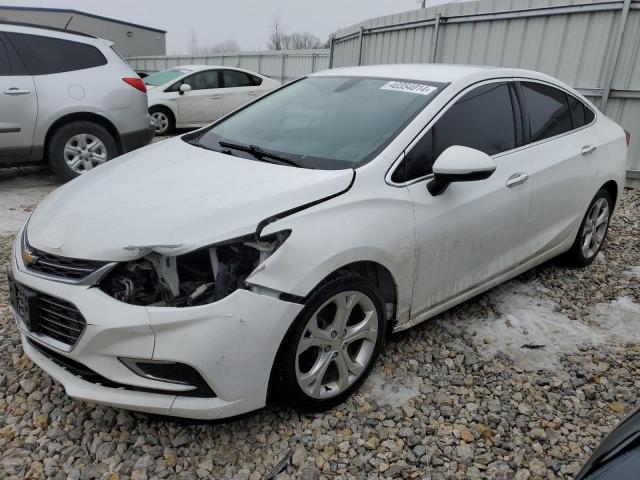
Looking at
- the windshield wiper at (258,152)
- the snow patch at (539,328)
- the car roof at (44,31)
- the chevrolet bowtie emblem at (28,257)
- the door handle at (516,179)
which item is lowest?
the snow patch at (539,328)

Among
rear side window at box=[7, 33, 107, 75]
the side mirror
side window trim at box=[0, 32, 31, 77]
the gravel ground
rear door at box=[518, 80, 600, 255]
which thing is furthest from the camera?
rear side window at box=[7, 33, 107, 75]

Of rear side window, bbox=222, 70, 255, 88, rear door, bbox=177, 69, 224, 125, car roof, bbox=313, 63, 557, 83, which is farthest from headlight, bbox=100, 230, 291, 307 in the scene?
rear side window, bbox=222, 70, 255, 88

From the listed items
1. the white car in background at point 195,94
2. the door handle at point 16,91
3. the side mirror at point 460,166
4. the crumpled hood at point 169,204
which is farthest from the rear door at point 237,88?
the side mirror at point 460,166

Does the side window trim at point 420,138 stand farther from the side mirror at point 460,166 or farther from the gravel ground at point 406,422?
the gravel ground at point 406,422

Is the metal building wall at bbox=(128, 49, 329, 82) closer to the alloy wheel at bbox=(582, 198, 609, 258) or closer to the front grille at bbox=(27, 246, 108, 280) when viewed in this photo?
the alloy wheel at bbox=(582, 198, 609, 258)

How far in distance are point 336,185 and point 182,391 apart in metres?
1.07

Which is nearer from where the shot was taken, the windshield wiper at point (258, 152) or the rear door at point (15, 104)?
the windshield wiper at point (258, 152)

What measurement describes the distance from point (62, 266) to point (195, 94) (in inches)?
340

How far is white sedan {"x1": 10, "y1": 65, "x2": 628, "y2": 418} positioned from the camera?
6.40ft

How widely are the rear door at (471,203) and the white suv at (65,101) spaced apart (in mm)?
4409

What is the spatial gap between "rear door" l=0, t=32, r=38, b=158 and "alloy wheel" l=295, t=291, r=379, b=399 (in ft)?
15.2

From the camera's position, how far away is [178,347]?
6.18ft

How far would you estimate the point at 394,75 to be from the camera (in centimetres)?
309

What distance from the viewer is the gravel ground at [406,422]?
7.01 feet
